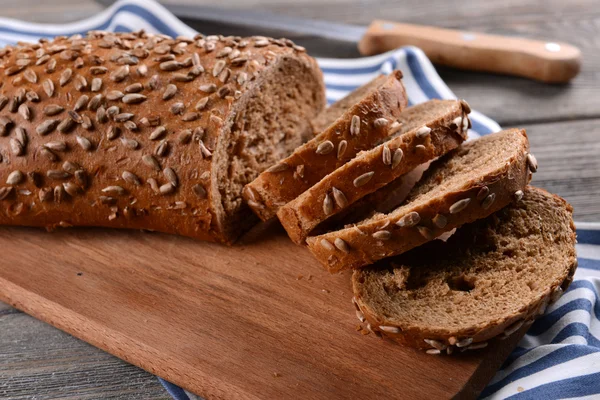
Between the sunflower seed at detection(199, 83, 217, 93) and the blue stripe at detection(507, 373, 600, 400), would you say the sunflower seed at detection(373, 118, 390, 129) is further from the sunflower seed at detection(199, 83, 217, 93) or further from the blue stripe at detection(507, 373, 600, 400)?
the blue stripe at detection(507, 373, 600, 400)

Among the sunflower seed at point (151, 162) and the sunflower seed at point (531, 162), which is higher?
the sunflower seed at point (531, 162)

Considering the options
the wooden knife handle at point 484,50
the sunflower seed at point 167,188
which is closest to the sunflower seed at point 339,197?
the sunflower seed at point 167,188

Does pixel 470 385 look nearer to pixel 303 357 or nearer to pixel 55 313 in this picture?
pixel 303 357

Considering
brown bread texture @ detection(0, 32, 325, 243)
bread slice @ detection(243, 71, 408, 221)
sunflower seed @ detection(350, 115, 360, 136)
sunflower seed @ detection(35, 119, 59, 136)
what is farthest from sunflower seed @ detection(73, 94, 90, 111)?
sunflower seed @ detection(350, 115, 360, 136)

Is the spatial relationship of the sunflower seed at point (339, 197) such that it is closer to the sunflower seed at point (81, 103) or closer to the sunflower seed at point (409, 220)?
the sunflower seed at point (409, 220)

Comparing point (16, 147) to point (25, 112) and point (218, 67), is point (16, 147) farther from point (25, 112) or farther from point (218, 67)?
point (218, 67)

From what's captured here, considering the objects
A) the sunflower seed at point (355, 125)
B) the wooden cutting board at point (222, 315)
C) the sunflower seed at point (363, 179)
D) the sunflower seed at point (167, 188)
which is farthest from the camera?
the sunflower seed at point (167, 188)
